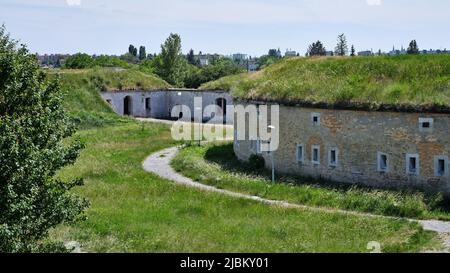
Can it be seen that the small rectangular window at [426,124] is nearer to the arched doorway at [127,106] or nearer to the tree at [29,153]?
the tree at [29,153]

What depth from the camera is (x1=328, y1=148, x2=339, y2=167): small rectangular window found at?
2338 cm

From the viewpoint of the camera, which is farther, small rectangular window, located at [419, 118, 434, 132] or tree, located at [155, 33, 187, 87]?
tree, located at [155, 33, 187, 87]

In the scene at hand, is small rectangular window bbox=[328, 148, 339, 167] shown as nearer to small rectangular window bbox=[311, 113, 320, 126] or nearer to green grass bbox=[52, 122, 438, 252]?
small rectangular window bbox=[311, 113, 320, 126]

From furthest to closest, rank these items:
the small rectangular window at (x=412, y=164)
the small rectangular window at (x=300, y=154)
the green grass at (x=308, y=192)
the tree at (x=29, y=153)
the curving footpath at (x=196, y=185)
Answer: the small rectangular window at (x=300, y=154) < the small rectangular window at (x=412, y=164) < the green grass at (x=308, y=192) < the curving footpath at (x=196, y=185) < the tree at (x=29, y=153)

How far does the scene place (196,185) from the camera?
78.3 ft

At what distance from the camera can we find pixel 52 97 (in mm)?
13055

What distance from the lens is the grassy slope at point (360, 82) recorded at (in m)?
21.5

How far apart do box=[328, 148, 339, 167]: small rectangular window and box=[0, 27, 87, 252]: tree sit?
12.3 meters

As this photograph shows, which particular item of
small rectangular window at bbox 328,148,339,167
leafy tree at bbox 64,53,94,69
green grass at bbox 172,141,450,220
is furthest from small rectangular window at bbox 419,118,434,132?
leafy tree at bbox 64,53,94,69

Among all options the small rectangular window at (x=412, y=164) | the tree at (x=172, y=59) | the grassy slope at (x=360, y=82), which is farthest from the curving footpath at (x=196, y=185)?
the tree at (x=172, y=59)

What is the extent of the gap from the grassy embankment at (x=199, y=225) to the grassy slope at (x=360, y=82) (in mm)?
6054

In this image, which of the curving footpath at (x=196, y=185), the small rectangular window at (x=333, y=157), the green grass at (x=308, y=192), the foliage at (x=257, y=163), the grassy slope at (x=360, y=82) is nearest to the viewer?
the curving footpath at (x=196, y=185)

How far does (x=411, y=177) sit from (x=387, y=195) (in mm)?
1561
